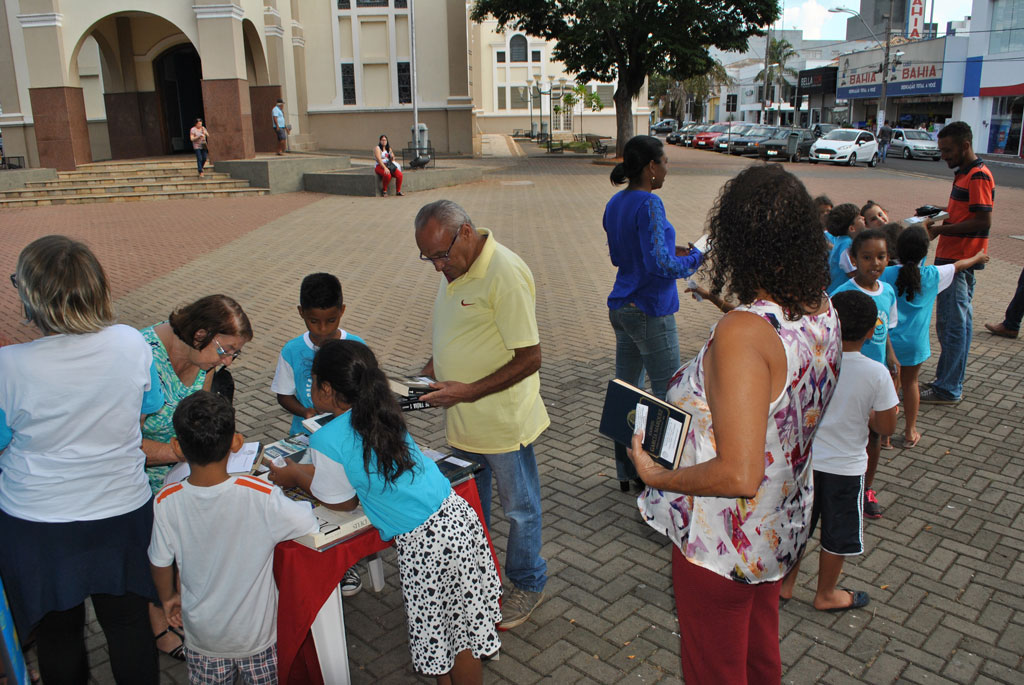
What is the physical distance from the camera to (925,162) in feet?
119

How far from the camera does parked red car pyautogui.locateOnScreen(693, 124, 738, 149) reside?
42181 millimetres

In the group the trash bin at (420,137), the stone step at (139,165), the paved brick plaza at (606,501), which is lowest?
the paved brick plaza at (606,501)

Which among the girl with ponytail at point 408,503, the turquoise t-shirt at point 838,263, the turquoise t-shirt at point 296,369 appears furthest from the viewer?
the turquoise t-shirt at point 838,263

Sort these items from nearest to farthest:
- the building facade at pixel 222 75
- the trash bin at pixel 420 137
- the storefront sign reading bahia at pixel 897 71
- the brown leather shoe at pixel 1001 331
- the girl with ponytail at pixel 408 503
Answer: the girl with ponytail at pixel 408 503 → the brown leather shoe at pixel 1001 331 → the building facade at pixel 222 75 → the trash bin at pixel 420 137 → the storefront sign reading bahia at pixel 897 71

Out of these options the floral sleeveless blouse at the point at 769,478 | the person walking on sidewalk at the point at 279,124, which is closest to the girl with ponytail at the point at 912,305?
the floral sleeveless blouse at the point at 769,478

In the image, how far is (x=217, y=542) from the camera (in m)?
2.54

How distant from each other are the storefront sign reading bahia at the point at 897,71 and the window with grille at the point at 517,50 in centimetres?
2471

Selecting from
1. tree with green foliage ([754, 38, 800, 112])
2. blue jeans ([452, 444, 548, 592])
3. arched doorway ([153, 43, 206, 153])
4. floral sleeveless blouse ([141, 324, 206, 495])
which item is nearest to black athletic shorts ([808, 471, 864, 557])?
blue jeans ([452, 444, 548, 592])

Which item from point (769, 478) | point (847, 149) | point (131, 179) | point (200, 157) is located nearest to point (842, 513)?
point (769, 478)

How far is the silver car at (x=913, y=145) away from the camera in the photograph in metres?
36.9

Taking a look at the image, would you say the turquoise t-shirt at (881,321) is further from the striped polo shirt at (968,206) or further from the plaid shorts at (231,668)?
the plaid shorts at (231,668)

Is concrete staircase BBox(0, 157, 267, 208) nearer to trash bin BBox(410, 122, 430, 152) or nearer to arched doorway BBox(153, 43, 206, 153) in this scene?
arched doorway BBox(153, 43, 206, 153)

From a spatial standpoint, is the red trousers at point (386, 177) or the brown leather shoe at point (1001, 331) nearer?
the brown leather shoe at point (1001, 331)

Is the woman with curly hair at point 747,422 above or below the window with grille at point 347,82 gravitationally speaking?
below
